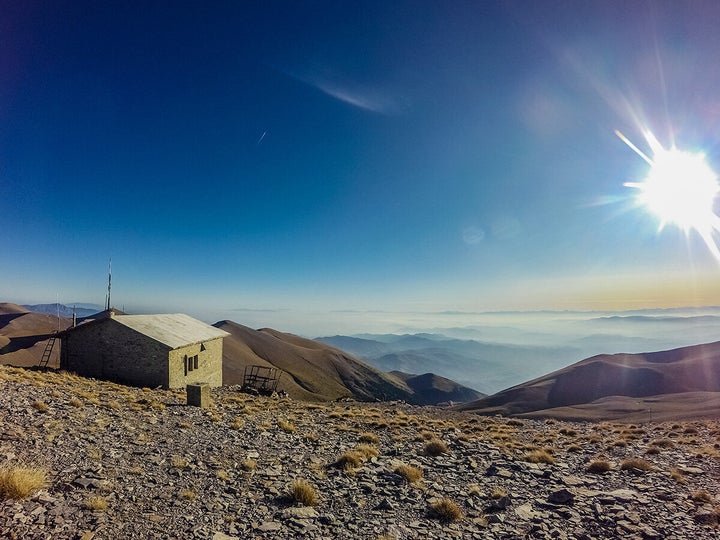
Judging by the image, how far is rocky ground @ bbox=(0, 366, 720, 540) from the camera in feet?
23.5

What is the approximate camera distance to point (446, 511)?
8219 millimetres

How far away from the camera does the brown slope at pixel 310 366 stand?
100938 millimetres

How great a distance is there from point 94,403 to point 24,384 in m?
4.84

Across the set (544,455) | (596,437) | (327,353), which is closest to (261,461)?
(544,455)

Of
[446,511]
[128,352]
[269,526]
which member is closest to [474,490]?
[446,511]

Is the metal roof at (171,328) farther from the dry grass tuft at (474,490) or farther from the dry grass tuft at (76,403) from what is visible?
the dry grass tuft at (474,490)

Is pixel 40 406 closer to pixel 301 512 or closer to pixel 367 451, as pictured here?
pixel 301 512

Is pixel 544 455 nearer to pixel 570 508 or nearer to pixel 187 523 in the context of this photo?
pixel 570 508

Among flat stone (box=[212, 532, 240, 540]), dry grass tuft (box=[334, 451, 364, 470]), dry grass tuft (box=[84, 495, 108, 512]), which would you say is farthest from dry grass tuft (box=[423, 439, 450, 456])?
dry grass tuft (box=[84, 495, 108, 512])

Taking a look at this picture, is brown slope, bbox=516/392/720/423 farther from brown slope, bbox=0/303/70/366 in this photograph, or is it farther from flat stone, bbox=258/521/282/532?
brown slope, bbox=0/303/70/366

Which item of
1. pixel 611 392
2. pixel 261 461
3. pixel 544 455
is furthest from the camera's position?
pixel 611 392

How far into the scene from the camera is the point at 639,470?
11734 millimetres

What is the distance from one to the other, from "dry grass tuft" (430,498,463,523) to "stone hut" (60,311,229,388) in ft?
79.1

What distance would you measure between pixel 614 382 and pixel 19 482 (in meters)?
106
